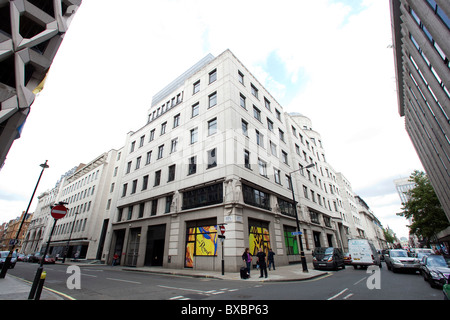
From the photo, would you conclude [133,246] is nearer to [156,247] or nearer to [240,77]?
[156,247]

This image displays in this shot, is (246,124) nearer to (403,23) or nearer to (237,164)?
(237,164)

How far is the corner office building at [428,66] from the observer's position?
11742 mm

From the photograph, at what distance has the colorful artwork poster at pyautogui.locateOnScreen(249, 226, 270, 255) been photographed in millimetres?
17406

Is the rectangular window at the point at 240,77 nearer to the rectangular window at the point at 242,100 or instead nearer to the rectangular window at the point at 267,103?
the rectangular window at the point at 242,100

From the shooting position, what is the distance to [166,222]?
68.6 ft

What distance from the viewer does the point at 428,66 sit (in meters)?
15.1

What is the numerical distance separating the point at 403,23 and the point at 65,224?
6659 centimetres

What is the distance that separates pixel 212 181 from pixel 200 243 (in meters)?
5.52

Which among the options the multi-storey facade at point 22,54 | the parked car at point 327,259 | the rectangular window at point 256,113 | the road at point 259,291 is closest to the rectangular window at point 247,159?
the rectangular window at point 256,113

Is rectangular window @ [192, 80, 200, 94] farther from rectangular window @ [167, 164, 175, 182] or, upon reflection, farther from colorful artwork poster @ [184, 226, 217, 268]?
colorful artwork poster @ [184, 226, 217, 268]

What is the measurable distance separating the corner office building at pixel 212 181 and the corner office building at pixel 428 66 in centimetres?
1439

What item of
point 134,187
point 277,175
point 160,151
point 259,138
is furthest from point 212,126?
point 134,187
